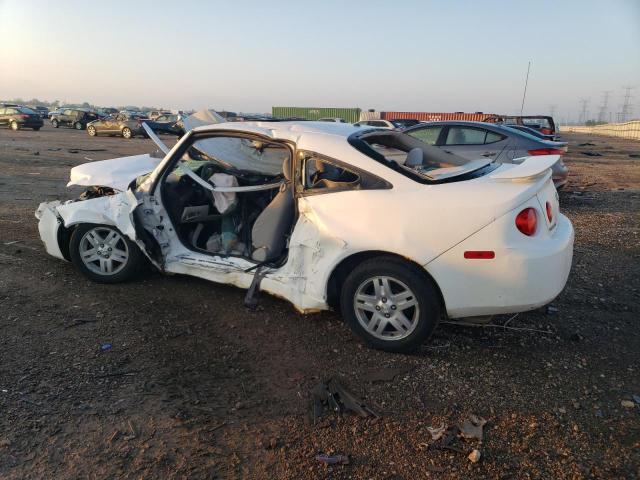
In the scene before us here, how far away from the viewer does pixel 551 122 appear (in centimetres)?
1923

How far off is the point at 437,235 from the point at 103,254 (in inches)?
123

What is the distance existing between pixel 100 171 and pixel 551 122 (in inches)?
732

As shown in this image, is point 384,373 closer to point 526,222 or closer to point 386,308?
point 386,308

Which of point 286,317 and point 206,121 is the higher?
point 206,121

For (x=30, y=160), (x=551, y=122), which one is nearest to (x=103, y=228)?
(x=30, y=160)

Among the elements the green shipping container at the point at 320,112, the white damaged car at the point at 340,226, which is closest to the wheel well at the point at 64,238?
the white damaged car at the point at 340,226

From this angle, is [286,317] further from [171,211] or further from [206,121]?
[206,121]

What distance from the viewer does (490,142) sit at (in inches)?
368

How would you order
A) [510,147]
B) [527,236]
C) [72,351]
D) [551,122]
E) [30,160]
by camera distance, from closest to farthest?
[527,236] < [72,351] < [510,147] < [30,160] < [551,122]

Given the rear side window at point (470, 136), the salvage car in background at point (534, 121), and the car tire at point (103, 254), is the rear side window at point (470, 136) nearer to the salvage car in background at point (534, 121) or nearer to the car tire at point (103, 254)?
the car tire at point (103, 254)

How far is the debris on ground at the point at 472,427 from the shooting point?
8.77 feet

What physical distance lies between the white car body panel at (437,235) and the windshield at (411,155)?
0.13 meters

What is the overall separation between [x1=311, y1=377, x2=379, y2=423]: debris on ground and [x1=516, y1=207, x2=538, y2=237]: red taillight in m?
1.47

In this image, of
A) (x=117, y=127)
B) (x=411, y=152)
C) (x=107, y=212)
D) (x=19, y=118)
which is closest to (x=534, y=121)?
(x=411, y=152)
